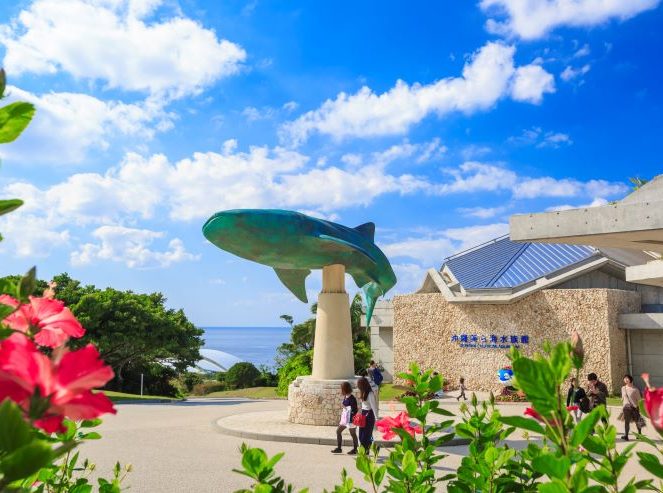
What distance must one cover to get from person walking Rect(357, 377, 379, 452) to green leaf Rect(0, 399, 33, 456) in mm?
8014

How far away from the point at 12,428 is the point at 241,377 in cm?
3345

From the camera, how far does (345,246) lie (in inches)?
522

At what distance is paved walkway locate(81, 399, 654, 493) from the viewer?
26.6ft

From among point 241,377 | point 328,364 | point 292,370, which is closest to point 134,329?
point 292,370

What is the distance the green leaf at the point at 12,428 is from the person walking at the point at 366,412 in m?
8.01

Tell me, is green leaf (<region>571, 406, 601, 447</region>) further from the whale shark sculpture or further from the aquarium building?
the aquarium building

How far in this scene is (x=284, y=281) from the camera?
15367mm

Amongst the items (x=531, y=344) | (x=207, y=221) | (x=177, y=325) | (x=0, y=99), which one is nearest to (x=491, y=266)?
(x=531, y=344)

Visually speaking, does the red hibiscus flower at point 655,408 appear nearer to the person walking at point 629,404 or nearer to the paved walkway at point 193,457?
the paved walkway at point 193,457

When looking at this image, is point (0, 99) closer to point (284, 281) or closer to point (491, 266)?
point (284, 281)

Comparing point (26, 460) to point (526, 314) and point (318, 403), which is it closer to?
point (318, 403)

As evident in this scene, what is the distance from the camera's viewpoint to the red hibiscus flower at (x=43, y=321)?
1.54 meters

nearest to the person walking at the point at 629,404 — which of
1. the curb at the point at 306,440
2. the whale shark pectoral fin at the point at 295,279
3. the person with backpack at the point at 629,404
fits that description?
the person with backpack at the point at 629,404

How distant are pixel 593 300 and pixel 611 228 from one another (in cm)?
1684
